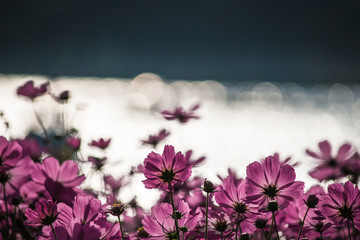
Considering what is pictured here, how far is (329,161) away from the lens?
722 millimetres

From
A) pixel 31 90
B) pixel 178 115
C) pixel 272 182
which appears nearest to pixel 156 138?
pixel 178 115

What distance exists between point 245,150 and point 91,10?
2881 centimetres

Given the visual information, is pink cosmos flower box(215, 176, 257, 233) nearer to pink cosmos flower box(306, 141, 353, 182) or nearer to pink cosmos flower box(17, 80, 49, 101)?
pink cosmos flower box(306, 141, 353, 182)

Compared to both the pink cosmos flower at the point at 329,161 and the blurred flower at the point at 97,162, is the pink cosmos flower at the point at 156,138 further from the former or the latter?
the pink cosmos flower at the point at 329,161

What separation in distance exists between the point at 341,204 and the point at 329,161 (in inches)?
12.1

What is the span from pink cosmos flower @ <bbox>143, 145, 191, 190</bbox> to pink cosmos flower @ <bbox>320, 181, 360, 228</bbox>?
0.15 metres

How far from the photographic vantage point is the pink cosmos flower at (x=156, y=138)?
80 cm

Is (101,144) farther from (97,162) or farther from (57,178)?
(57,178)

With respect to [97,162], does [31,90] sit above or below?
above

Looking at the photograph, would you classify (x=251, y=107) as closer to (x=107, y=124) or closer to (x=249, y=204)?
(x=107, y=124)

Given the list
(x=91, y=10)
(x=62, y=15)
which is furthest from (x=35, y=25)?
(x=91, y=10)

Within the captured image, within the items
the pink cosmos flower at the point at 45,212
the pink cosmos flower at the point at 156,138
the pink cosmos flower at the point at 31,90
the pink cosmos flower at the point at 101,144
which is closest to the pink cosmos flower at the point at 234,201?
the pink cosmos flower at the point at 45,212

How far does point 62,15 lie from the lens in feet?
92.4

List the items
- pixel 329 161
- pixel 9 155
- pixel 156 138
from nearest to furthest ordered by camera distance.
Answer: pixel 9 155 < pixel 329 161 < pixel 156 138
